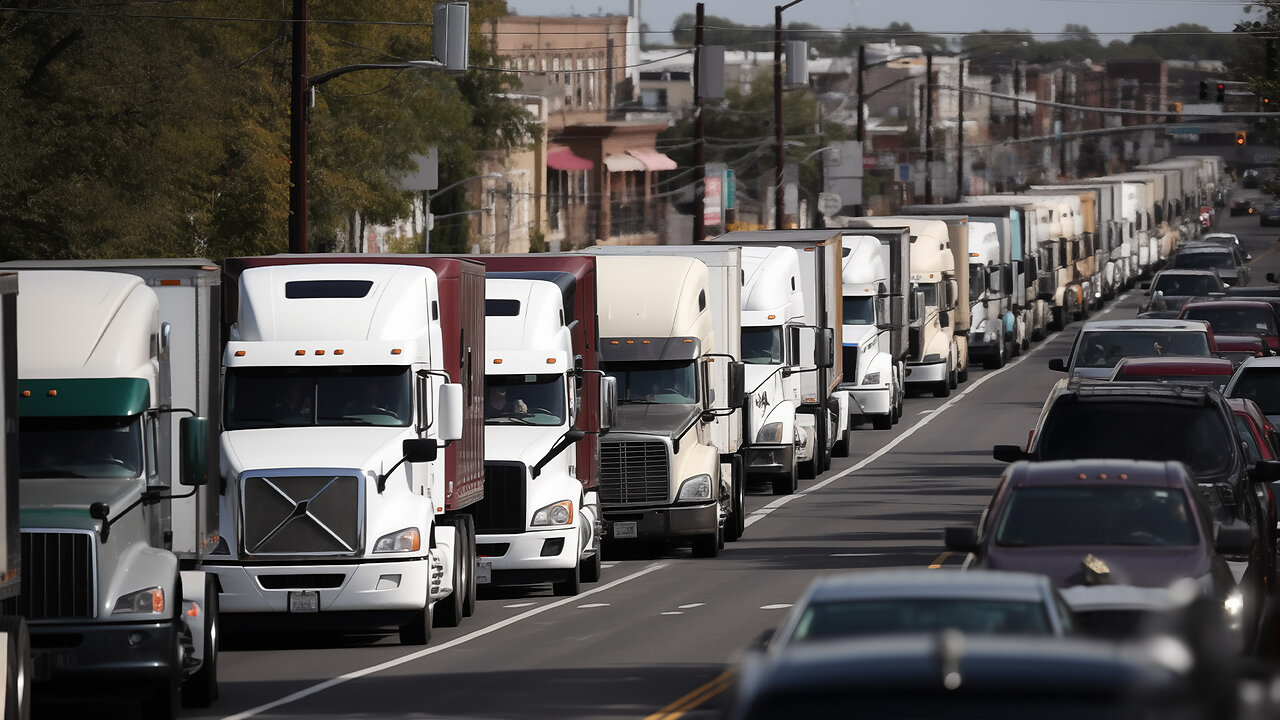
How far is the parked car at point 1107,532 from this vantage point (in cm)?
1375

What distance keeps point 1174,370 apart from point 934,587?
17450 mm

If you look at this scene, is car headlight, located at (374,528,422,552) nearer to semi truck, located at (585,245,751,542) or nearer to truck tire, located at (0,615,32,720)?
truck tire, located at (0,615,32,720)

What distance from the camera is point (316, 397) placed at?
765 inches

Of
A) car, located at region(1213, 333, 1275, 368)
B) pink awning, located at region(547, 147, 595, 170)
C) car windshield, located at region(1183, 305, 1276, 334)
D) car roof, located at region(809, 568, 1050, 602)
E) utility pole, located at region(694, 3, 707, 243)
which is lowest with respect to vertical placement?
car roof, located at region(809, 568, 1050, 602)

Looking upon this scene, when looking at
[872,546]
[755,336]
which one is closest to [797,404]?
[755,336]

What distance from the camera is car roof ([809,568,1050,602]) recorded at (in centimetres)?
915

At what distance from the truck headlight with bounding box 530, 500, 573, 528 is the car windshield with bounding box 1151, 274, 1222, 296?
139ft

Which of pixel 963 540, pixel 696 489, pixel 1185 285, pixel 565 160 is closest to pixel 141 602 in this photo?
pixel 963 540

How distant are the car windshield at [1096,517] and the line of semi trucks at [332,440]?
17.9ft

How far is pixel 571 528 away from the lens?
891 inches

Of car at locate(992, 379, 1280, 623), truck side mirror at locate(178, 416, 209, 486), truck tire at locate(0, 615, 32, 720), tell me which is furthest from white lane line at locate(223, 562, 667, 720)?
car at locate(992, 379, 1280, 623)

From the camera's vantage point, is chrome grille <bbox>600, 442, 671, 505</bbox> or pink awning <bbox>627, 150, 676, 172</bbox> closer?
chrome grille <bbox>600, 442, 671, 505</bbox>

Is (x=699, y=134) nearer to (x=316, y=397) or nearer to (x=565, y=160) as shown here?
(x=316, y=397)

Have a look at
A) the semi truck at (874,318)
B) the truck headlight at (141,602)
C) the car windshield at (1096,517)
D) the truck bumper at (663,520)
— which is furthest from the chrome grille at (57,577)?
the semi truck at (874,318)
